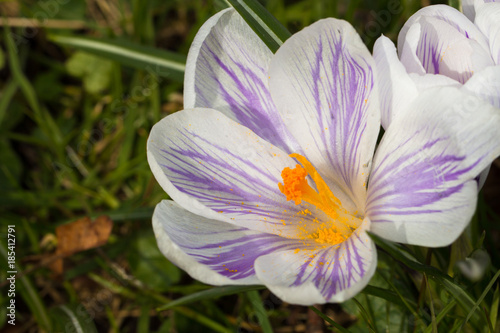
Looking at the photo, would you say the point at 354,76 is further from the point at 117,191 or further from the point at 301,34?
the point at 117,191

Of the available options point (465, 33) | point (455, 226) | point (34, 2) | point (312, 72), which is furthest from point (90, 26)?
point (455, 226)

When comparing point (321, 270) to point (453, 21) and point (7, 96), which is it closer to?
point (453, 21)

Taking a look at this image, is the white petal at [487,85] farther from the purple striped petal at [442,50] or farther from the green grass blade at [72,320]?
the green grass blade at [72,320]

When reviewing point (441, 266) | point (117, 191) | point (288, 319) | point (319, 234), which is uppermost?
point (319, 234)

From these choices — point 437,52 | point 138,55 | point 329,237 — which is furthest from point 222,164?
point 138,55

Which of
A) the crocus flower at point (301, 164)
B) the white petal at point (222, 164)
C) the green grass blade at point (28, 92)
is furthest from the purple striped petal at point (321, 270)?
the green grass blade at point (28, 92)

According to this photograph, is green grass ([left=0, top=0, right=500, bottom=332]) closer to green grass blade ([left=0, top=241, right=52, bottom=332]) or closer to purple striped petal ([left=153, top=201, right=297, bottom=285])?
green grass blade ([left=0, top=241, right=52, bottom=332])
